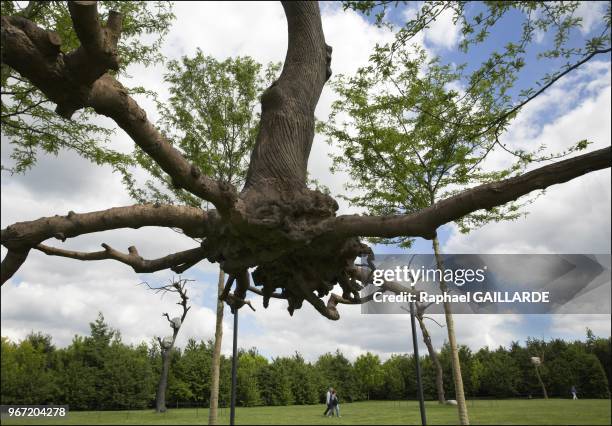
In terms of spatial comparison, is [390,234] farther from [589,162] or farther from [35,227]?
[35,227]

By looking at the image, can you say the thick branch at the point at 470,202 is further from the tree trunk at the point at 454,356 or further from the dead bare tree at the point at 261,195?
the tree trunk at the point at 454,356

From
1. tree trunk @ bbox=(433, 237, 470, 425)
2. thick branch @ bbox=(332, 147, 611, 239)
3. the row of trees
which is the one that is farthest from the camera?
the row of trees

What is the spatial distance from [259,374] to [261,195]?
2944 centimetres

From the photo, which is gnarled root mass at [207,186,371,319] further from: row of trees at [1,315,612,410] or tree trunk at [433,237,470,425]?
row of trees at [1,315,612,410]

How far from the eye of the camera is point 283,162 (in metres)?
3.58

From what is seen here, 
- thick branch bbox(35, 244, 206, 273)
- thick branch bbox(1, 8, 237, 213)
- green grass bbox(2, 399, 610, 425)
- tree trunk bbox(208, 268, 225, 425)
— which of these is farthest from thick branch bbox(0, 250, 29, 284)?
green grass bbox(2, 399, 610, 425)

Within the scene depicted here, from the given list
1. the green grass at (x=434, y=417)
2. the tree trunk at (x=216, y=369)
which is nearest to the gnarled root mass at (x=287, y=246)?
the tree trunk at (x=216, y=369)

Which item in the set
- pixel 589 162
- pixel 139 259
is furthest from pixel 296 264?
pixel 589 162

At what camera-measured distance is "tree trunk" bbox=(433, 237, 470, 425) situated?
9.30 meters

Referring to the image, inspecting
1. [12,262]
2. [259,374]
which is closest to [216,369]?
[12,262]

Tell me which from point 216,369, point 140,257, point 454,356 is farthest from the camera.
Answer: point 216,369

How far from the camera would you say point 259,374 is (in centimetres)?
2998

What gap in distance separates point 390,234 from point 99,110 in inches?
85.1

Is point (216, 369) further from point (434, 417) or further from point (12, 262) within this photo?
point (434, 417)
